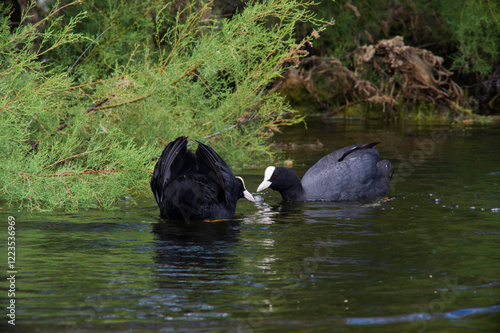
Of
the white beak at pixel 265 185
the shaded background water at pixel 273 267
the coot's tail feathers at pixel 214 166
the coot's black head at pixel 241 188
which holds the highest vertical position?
the coot's tail feathers at pixel 214 166

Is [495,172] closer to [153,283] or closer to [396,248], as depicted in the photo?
[396,248]

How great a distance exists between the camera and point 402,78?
2167 centimetres

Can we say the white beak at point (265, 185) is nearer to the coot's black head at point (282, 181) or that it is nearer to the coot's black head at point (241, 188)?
the coot's black head at point (282, 181)

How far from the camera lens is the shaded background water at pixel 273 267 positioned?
5348 millimetres

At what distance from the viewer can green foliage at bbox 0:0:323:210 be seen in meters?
8.77

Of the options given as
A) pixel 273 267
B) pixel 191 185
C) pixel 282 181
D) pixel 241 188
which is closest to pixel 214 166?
pixel 191 185

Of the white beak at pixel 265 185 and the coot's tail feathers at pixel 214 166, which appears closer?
the coot's tail feathers at pixel 214 166

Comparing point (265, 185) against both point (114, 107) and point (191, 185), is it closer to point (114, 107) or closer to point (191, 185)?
point (191, 185)

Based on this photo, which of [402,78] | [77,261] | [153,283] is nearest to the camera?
[153,283]

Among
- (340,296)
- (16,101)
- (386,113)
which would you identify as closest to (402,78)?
(386,113)

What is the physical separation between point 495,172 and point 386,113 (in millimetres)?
10267

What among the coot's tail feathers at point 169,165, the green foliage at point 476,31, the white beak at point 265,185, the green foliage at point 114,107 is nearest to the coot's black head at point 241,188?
the coot's tail feathers at point 169,165

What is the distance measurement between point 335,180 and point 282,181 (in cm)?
78

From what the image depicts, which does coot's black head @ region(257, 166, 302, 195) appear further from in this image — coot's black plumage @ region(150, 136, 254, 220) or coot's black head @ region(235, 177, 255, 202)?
coot's black plumage @ region(150, 136, 254, 220)
